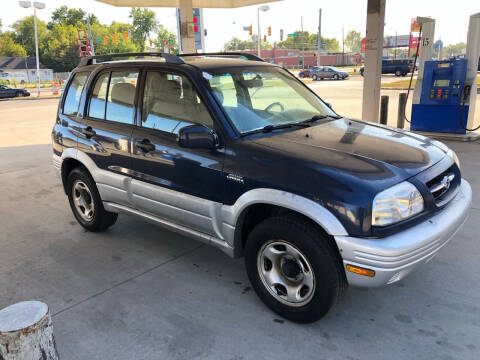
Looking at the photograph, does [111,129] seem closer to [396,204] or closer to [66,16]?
[396,204]

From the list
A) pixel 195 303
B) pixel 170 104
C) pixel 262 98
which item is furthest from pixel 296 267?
pixel 170 104

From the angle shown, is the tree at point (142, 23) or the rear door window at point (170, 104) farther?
the tree at point (142, 23)

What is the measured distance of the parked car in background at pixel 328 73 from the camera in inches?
1608

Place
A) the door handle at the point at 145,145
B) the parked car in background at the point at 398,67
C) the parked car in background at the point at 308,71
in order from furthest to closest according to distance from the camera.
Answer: the parked car in background at the point at 308,71 < the parked car in background at the point at 398,67 < the door handle at the point at 145,145

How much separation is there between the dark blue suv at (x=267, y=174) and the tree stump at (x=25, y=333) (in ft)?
4.84

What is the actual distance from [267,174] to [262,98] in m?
1.24

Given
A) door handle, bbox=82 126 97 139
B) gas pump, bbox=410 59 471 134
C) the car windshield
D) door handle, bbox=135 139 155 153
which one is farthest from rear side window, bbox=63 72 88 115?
gas pump, bbox=410 59 471 134

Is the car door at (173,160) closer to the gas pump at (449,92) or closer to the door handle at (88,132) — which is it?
the door handle at (88,132)

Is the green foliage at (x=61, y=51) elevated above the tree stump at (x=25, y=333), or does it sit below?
above

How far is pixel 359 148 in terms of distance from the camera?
2990 mm

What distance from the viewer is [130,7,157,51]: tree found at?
367 feet

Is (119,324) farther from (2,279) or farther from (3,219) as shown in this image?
(3,219)

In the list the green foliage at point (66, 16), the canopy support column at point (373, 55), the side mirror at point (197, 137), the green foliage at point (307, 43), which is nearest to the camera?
the side mirror at point (197, 137)

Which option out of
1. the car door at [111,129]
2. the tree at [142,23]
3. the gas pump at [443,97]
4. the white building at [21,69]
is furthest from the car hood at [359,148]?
the tree at [142,23]
